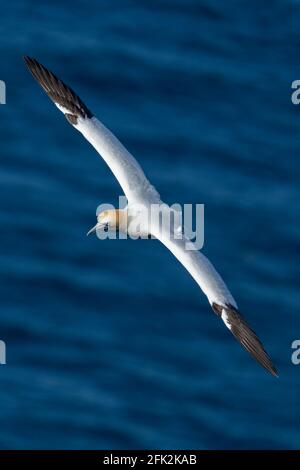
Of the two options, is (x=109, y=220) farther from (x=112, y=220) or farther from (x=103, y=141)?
(x=103, y=141)

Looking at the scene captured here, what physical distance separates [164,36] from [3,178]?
6126mm

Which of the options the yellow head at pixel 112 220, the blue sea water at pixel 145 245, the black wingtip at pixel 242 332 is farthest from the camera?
the blue sea water at pixel 145 245

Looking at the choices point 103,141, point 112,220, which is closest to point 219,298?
point 112,220

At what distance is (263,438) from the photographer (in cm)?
4969

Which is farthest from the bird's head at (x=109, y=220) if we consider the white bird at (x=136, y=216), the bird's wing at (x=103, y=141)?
the bird's wing at (x=103, y=141)

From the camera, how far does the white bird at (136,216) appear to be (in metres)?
37.8

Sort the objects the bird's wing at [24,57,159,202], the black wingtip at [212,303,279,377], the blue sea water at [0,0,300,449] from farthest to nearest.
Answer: the blue sea water at [0,0,300,449]
the bird's wing at [24,57,159,202]
the black wingtip at [212,303,279,377]

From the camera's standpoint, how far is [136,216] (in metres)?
38.9

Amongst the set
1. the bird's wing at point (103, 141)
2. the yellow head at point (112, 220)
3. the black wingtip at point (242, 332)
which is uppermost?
the bird's wing at point (103, 141)

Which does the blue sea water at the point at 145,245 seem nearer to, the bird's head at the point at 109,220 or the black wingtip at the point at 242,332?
the bird's head at the point at 109,220

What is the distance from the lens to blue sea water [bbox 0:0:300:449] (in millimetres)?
49344

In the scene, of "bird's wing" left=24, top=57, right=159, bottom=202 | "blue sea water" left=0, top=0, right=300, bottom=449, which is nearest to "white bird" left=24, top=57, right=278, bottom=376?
"bird's wing" left=24, top=57, right=159, bottom=202

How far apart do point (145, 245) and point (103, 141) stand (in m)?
10.4

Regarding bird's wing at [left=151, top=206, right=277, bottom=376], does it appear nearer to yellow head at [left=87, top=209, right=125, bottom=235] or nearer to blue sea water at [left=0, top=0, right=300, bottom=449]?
yellow head at [left=87, top=209, right=125, bottom=235]
